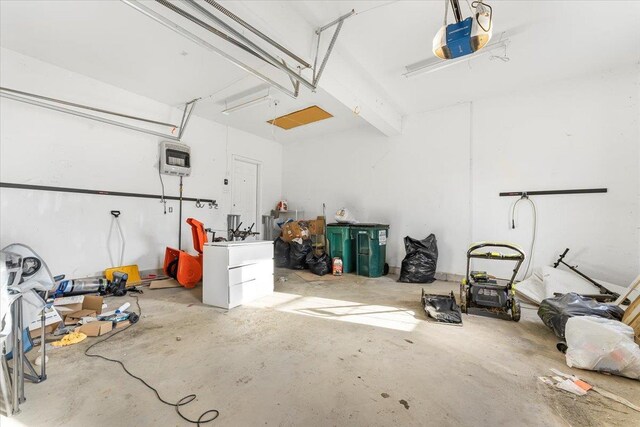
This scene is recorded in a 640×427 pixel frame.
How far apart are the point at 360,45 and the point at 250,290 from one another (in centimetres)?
322

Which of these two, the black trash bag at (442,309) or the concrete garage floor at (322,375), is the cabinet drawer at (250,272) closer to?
the concrete garage floor at (322,375)

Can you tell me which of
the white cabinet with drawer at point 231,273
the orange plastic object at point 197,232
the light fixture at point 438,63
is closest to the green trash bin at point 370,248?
the white cabinet with drawer at point 231,273

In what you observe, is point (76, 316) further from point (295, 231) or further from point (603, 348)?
point (603, 348)

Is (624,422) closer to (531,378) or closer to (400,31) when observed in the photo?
(531,378)

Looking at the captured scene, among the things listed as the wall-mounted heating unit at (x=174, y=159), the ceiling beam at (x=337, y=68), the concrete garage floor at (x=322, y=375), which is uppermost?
the ceiling beam at (x=337, y=68)

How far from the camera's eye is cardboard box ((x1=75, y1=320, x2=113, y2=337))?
2.23m

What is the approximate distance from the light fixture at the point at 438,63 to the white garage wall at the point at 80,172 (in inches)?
155

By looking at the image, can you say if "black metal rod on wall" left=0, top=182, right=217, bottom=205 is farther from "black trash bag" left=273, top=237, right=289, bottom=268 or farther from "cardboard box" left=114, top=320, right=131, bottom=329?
"cardboard box" left=114, top=320, right=131, bottom=329

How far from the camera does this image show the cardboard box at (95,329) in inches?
87.9

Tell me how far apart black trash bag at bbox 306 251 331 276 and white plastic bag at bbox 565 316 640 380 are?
3.40 meters

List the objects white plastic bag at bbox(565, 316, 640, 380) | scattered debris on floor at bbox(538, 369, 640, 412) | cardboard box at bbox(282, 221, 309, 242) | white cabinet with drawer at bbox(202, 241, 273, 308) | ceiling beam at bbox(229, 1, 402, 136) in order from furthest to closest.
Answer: cardboard box at bbox(282, 221, 309, 242)
white cabinet with drawer at bbox(202, 241, 273, 308)
ceiling beam at bbox(229, 1, 402, 136)
white plastic bag at bbox(565, 316, 640, 380)
scattered debris on floor at bbox(538, 369, 640, 412)

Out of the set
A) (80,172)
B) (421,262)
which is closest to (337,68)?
(421,262)

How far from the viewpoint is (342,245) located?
504cm

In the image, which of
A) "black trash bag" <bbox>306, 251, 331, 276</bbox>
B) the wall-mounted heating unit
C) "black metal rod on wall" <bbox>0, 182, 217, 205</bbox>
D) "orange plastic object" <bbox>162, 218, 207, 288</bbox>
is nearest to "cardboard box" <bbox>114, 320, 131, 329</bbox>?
"orange plastic object" <bbox>162, 218, 207, 288</bbox>
